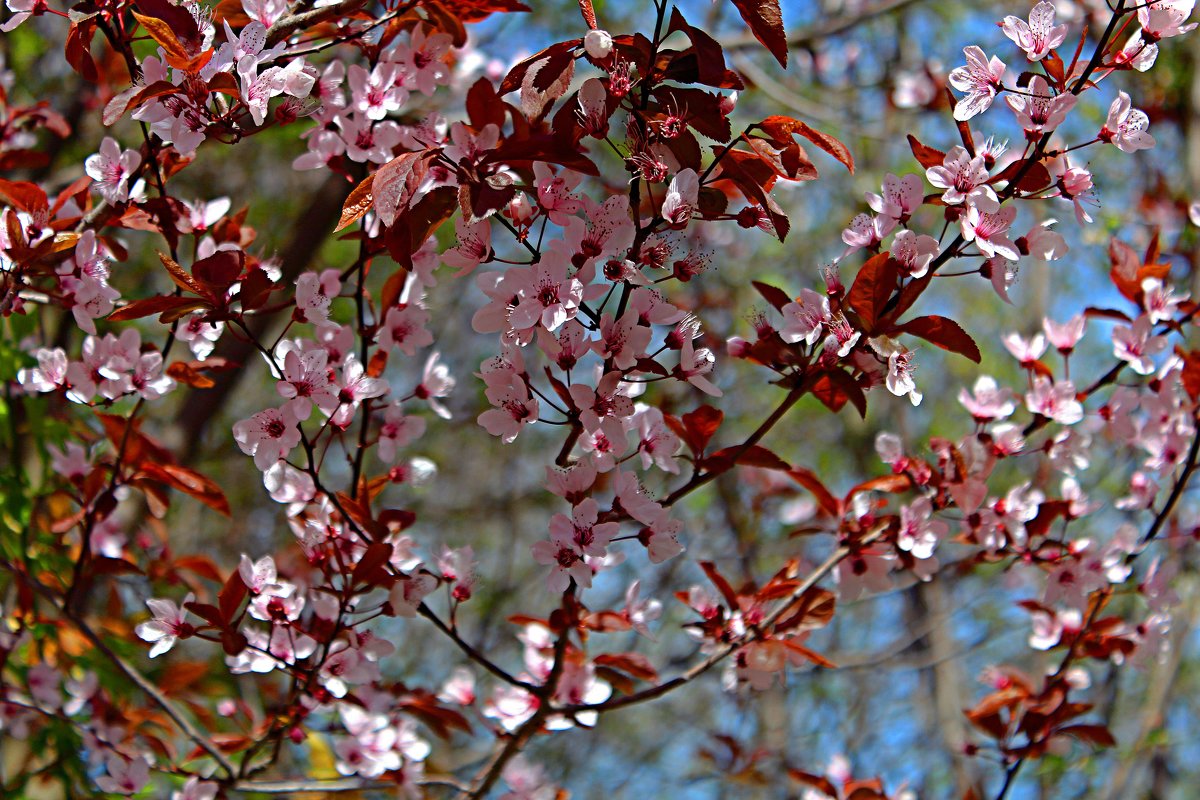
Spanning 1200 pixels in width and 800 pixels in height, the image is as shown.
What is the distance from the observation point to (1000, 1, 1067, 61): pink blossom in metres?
1.18

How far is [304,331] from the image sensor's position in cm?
317

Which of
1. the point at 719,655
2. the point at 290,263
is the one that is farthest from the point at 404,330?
the point at 290,263

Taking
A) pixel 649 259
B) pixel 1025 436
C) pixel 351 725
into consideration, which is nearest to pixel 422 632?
pixel 351 725

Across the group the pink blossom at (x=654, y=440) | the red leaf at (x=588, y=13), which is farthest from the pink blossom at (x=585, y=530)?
the red leaf at (x=588, y=13)

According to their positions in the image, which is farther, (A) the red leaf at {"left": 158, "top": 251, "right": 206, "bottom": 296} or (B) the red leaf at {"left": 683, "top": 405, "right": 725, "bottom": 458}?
(B) the red leaf at {"left": 683, "top": 405, "right": 725, "bottom": 458}

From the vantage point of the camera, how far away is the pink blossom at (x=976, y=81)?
122cm

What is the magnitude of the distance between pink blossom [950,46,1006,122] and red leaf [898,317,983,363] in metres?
0.24

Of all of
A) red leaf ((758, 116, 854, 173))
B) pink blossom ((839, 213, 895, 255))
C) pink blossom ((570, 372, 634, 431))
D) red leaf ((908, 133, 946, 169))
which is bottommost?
pink blossom ((570, 372, 634, 431))

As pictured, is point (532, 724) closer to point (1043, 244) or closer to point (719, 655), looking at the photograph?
point (719, 655)

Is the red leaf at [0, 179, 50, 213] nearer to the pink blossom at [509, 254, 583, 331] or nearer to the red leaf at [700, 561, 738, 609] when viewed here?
the pink blossom at [509, 254, 583, 331]

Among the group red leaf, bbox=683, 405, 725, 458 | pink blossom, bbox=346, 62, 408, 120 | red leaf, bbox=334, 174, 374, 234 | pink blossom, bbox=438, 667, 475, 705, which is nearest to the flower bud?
red leaf, bbox=334, 174, 374, 234

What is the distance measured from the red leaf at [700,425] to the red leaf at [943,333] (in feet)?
0.88

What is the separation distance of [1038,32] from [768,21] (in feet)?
1.06

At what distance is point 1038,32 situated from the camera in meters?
1.19
